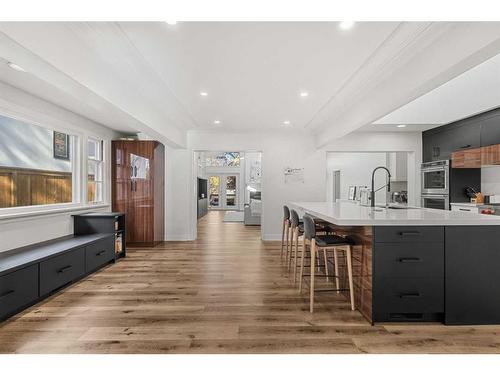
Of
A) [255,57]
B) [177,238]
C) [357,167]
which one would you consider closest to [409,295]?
[255,57]

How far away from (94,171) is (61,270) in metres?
2.43

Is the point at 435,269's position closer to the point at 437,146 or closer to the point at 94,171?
the point at 437,146

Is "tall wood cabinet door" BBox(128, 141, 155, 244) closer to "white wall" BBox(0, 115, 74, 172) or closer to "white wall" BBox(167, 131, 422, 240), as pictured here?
"white wall" BBox(167, 131, 422, 240)

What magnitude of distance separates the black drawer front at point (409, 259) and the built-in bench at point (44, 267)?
124 inches

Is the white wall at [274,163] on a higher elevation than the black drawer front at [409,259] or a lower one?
higher

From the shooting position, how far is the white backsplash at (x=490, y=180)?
4.63 metres

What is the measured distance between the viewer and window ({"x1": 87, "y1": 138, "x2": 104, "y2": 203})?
4929 millimetres

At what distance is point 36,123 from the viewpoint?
3.58 m

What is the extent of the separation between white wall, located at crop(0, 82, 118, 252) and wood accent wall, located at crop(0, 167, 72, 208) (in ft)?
0.82

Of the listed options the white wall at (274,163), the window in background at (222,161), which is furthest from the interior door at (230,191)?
the white wall at (274,163)

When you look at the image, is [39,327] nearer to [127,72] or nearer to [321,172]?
[127,72]

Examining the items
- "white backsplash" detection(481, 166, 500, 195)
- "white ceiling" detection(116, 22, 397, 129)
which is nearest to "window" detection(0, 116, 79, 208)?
"white ceiling" detection(116, 22, 397, 129)

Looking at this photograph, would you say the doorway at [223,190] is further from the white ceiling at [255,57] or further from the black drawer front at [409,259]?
the black drawer front at [409,259]
